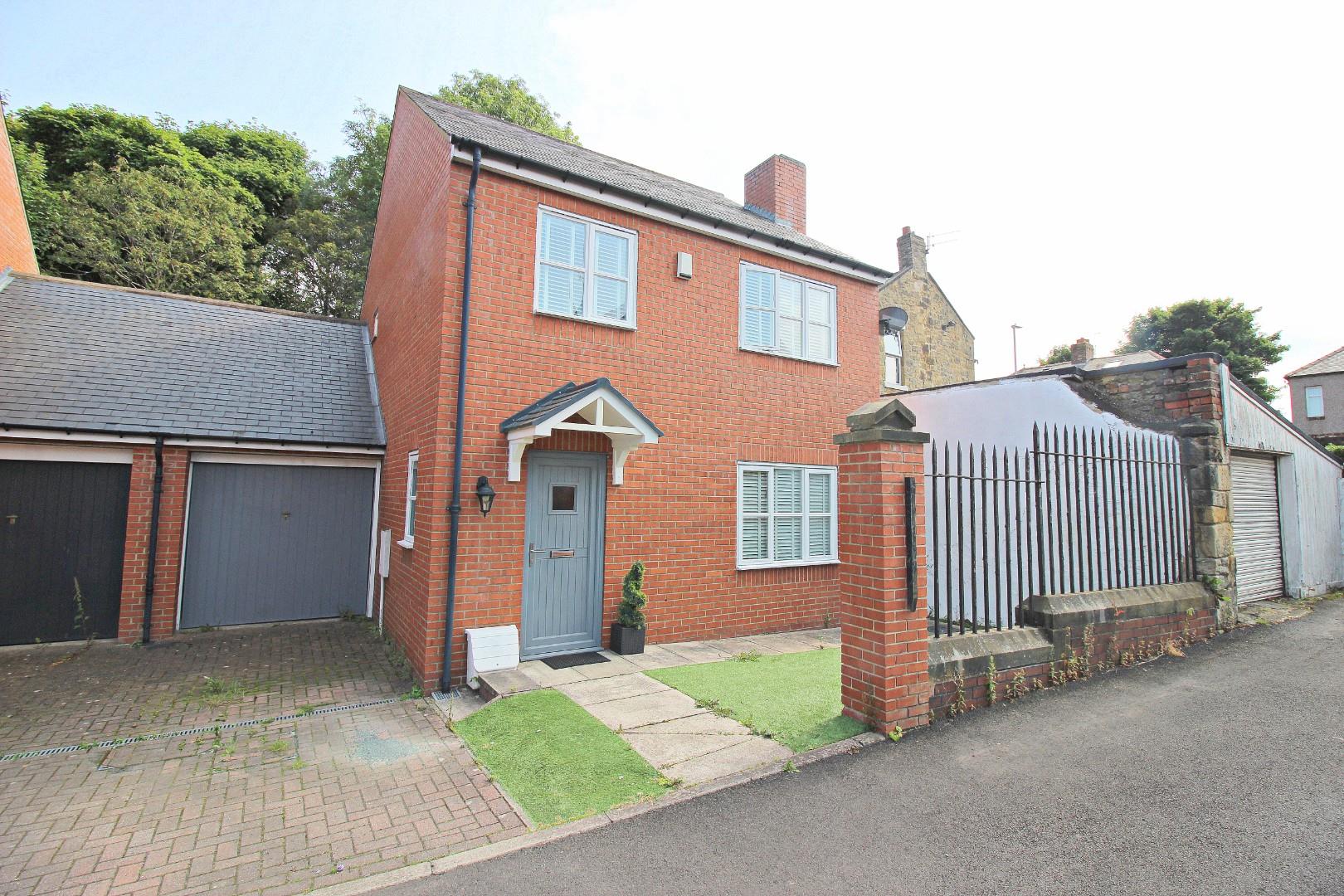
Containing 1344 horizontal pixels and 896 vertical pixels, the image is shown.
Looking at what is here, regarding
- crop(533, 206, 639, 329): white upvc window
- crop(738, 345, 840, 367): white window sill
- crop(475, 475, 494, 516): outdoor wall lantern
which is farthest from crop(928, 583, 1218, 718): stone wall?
crop(533, 206, 639, 329): white upvc window

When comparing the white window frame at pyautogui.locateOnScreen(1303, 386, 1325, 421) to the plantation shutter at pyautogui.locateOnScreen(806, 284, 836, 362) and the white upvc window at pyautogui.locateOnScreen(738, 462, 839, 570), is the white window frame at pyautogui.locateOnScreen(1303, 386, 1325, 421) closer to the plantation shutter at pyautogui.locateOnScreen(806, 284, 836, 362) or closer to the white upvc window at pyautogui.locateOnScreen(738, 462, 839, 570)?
the plantation shutter at pyautogui.locateOnScreen(806, 284, 836, 362)

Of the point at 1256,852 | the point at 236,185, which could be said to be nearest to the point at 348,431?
the point at 1256,852

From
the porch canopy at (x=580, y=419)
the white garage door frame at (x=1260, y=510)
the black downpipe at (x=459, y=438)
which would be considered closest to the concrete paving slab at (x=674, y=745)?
the black downpipe at (x=459, y=438)

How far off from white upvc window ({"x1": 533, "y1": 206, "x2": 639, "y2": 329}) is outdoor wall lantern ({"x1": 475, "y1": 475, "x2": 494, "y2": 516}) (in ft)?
6.84

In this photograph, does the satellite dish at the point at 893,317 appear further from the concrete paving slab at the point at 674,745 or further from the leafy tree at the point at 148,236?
the leafy tree at the point at 148,236

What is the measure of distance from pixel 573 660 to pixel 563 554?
1.15 m

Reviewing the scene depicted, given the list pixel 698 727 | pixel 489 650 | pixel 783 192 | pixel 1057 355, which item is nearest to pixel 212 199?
pixel 783 192

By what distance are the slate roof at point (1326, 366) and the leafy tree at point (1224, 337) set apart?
218 centimetres

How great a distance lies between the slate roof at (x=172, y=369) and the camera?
837 cm

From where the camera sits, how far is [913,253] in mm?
19422

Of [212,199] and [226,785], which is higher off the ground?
[212,199]

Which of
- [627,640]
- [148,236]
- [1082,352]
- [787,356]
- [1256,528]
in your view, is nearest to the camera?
[627,640]

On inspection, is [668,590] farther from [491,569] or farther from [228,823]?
[228,823]

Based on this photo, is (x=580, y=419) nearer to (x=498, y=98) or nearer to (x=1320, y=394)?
(x=498, y=98)
